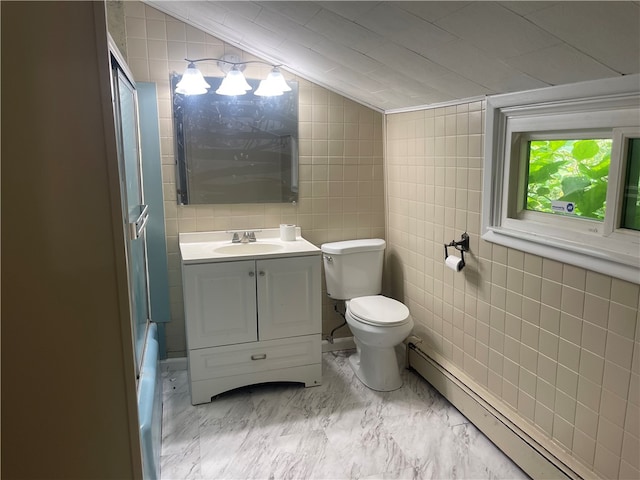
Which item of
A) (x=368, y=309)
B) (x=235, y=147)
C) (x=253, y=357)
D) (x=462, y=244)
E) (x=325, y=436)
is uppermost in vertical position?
(x=235, y=147)

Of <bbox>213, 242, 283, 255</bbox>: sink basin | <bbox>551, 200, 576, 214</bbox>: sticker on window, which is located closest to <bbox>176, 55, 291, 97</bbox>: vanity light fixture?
<bbox>213, 242, 283, 255</bbox>: sink basin

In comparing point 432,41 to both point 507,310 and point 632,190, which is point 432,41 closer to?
point 632,190

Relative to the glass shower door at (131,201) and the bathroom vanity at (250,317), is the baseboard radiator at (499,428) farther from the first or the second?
the glass shower door at (131,201)

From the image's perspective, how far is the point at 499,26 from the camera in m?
1.46

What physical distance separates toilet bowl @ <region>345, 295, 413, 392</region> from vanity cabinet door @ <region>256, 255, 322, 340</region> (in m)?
0.26

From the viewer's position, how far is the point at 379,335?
8.59ft

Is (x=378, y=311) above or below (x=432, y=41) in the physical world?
below

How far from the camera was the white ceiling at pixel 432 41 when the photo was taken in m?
1.33

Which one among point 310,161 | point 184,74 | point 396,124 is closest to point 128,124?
point 184,74

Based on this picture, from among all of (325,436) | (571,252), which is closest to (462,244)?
(571,252)

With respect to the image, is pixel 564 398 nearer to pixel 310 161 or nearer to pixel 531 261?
pixel 531 261

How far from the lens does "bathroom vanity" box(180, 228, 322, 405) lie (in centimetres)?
253

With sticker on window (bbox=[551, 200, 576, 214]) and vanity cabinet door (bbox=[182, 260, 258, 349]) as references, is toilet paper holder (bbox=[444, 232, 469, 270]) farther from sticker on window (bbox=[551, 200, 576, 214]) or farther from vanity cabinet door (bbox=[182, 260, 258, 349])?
vanity cabinet door (bbox=[182, 260, 258, 349])

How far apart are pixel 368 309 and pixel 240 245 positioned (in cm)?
87
